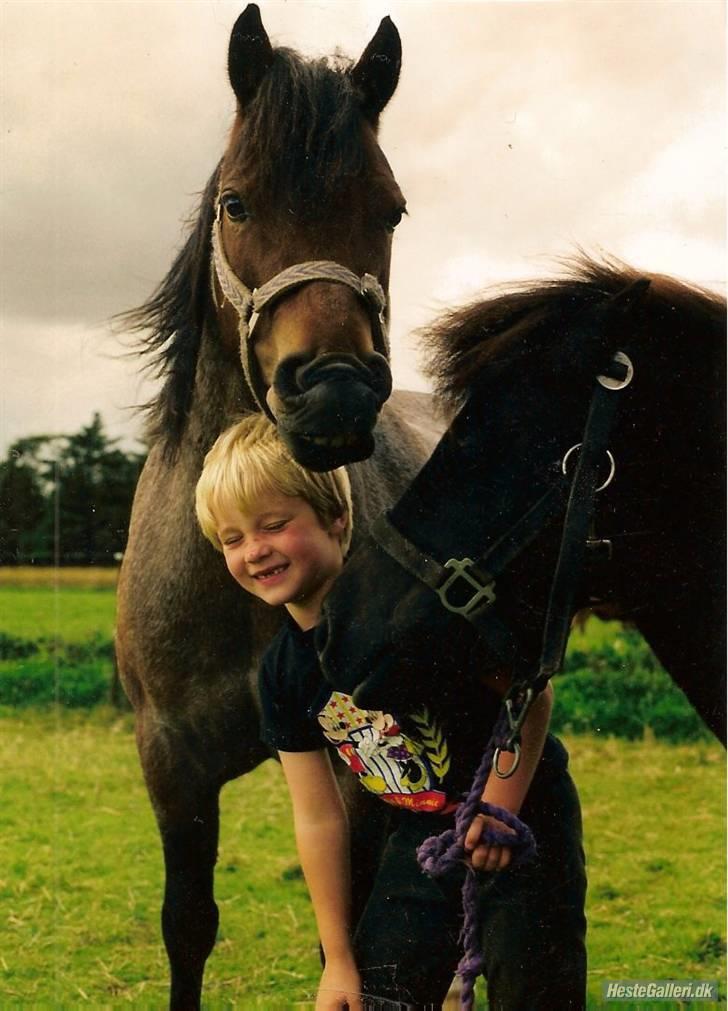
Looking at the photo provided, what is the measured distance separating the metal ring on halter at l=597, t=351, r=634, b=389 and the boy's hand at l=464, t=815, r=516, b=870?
31.5 inches

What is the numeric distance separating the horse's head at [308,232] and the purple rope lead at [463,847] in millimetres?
651

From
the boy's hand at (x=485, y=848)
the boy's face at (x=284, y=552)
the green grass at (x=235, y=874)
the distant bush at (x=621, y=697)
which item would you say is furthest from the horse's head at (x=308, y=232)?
the distant bush at (x=621, y=697)

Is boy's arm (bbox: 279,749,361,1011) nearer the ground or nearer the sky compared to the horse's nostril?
nearer the ground

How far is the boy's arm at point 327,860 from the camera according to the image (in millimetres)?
2234

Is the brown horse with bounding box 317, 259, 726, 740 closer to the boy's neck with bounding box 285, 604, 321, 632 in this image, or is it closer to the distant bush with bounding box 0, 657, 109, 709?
the boy's neck with bounding box 285, 604, 321, 632

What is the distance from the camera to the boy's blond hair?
2305 millimetres

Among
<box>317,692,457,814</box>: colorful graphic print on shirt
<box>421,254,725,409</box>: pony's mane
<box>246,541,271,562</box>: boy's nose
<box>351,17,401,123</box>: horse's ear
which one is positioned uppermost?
<box>351,17,401,123</box>: horse's ear

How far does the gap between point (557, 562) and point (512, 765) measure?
396 millimetres

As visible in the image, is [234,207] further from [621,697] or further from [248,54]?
[621,697]

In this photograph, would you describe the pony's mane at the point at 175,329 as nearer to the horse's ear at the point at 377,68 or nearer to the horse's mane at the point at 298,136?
the horse's mane at the point at 298,136

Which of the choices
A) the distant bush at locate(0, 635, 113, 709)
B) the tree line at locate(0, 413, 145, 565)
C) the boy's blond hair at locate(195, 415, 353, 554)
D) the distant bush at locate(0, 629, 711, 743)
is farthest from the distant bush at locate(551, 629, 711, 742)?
the boy's blond hair at locate(195, 415, 353, 554)

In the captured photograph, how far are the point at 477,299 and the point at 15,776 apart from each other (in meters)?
2.58

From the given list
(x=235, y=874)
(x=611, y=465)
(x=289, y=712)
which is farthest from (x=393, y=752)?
Result: (x=235, y=874)

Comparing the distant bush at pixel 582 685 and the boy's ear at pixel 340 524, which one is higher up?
the boy's ear at pixel 340 524
